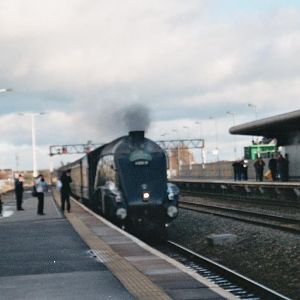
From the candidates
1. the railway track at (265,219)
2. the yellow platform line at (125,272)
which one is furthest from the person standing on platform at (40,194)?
the yellow platform line at (125,272)

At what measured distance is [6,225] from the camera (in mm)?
24734

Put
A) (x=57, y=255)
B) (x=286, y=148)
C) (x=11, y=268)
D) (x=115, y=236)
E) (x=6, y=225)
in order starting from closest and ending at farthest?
(x=11, y=268)
(x=57, y=255)
(x=115, y=236)
(x=6, y=225)
(x=286, y=148)

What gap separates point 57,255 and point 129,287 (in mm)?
4837

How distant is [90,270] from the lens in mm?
12477

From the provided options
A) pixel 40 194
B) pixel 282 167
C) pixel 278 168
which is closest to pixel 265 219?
pixel 40 194

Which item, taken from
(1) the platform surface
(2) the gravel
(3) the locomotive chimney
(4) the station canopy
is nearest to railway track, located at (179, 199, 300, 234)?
(2) the gravel

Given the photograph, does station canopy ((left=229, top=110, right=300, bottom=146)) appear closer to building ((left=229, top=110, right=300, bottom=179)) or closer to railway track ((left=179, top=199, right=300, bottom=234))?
building ((left=229, top=110, right=300, bottom=179))

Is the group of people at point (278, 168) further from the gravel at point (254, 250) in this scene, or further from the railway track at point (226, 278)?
the railway track at point (226, 278)

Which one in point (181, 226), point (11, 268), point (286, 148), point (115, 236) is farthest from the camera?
point (286, 148)

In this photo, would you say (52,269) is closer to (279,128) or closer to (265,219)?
(265,219)

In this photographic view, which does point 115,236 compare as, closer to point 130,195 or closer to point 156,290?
point 130,195

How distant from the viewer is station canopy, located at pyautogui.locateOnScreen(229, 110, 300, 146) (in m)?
45.0

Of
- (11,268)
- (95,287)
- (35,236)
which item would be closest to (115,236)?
(35,236)

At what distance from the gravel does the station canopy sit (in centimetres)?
1763
